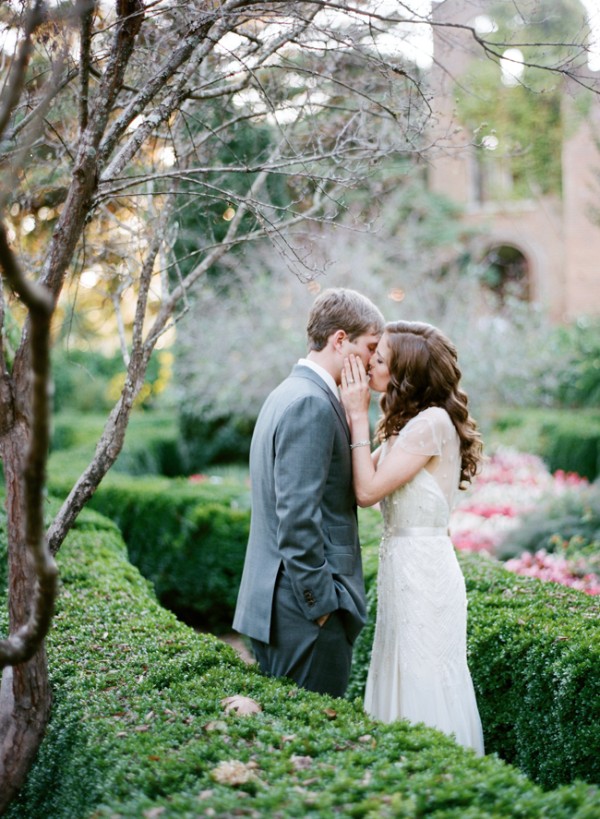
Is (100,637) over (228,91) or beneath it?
beneath

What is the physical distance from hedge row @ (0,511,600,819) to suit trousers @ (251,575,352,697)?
0.18m

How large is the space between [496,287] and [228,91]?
75.2ft

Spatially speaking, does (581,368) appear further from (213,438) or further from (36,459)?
(36,459)

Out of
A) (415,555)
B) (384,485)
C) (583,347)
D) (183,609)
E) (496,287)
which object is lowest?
(183,609)

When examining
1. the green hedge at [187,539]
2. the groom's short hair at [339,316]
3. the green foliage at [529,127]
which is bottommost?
the green hedge at [187,539]

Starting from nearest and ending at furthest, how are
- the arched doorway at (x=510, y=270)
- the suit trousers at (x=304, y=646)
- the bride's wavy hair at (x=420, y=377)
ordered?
the suit trousers at (x=304, y=646), the bride's wavy hair at (x=420, y=377), the arched doorway at (x=510, y=270)

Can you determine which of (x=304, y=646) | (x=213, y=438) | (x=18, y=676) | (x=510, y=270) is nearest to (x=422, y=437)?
(x=304, y=646)

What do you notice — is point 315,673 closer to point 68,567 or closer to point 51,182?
point 68,567

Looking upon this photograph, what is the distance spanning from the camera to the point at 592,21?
3.23m

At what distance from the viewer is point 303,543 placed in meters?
3.10

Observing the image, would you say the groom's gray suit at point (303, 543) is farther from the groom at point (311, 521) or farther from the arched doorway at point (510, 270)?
the arched doorway at point (510, 270)

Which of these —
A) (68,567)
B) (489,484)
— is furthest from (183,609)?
(489,484)

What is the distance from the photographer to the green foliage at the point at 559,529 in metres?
7.32

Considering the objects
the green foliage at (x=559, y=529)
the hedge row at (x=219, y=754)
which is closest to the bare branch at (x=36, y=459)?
the hedge row at (x=219, y=754)
